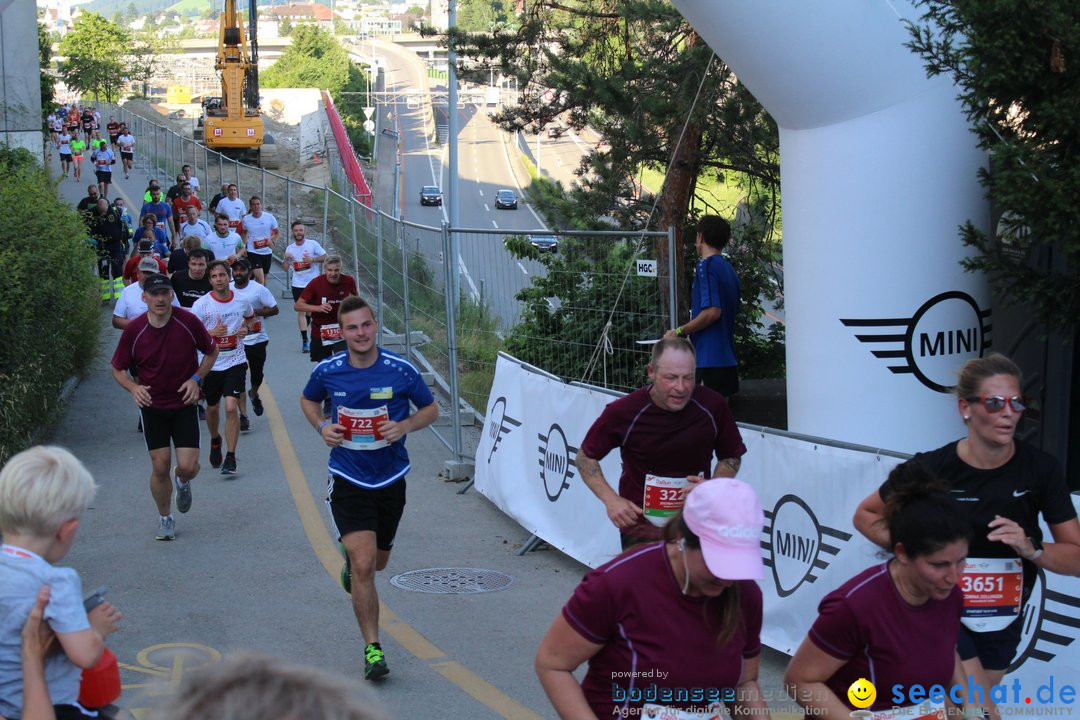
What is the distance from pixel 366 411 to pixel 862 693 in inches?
159

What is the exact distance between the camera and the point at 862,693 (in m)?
3.68

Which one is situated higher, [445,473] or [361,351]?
[361,351]

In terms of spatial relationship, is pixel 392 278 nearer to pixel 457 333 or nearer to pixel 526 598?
pixel 457 333

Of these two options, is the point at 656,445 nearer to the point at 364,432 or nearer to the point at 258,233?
the point at 364,432

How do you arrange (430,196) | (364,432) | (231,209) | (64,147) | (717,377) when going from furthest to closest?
1. (430,196)
2. (64,147)
3. (231,209)
4. (717,377)
5. (364,432)

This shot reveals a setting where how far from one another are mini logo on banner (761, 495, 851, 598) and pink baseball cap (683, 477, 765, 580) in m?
3.32

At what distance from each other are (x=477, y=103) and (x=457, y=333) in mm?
107581

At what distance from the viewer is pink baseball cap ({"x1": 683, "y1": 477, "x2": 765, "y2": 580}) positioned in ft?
10.5

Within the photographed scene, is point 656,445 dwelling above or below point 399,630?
above

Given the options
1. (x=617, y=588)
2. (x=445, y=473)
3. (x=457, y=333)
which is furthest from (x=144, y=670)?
(x=457, y=333)

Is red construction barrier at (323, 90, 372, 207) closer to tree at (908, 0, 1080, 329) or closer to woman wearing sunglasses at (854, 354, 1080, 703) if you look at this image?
tree at (908, 0, 1080, 329)

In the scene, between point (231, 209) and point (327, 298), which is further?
point (231, 209)

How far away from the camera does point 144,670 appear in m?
6.88

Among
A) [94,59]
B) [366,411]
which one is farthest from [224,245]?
[94,59]
